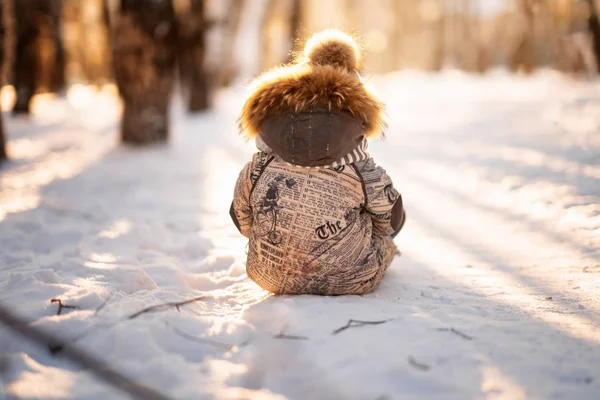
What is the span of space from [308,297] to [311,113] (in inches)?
37.6

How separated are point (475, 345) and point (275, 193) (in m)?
1.14

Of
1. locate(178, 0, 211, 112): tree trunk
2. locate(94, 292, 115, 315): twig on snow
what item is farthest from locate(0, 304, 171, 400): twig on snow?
locate(178, 0, 211, 112): tree trunk

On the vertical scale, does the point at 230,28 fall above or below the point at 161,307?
above

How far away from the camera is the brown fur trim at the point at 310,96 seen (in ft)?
7.06

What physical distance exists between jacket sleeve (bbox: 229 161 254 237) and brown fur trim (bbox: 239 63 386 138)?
0.24 m

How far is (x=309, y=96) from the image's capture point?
2.15 metres

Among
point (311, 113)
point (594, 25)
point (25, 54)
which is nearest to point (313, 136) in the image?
point (311, 113)

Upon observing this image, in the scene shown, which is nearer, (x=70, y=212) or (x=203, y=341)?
(x=203, y=341)

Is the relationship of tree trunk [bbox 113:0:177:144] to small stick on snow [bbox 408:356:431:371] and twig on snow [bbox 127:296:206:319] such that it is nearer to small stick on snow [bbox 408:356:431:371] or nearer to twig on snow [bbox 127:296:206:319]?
twig on snow [bbox 127:296:206:319]

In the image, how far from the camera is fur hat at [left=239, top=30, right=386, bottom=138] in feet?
7.06

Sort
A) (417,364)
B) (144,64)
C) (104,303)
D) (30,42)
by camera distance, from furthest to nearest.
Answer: (30,42), (144,64), (104,303), (417,364)

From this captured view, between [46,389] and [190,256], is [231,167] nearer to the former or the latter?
[190,256]

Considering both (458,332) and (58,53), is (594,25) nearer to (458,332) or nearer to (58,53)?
(458,332)

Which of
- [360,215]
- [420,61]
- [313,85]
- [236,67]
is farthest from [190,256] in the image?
[420,61]
